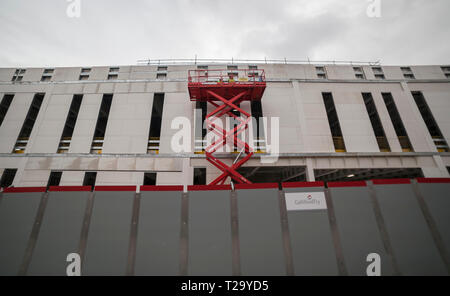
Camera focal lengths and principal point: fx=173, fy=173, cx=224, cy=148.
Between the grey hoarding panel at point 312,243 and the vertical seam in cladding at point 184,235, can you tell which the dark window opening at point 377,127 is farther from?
the vertical seam in cladding at point 184,235

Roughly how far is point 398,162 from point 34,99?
3240 centimetres

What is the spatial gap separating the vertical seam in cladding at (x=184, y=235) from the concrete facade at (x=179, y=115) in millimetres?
7523

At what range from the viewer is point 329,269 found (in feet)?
15.4

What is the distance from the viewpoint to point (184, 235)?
16.4ft

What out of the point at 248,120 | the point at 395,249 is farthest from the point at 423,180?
the point at 248,120

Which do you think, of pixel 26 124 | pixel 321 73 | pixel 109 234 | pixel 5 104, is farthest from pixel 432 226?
pixel 26 124

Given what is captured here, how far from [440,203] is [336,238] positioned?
3.50 m

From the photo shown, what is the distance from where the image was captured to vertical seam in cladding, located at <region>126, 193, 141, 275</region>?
4750 millimetres

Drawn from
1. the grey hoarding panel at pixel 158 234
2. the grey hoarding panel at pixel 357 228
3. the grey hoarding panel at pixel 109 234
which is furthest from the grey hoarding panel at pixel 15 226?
the grey hoarding panel at pixel 357 228

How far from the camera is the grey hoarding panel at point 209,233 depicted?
4.74 m

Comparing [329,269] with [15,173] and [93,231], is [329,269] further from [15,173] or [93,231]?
[15,173]

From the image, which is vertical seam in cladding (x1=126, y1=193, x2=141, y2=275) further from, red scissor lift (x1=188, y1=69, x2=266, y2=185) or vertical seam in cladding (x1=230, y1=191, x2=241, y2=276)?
red scissor lift (x1=188, y1=69, x2=266, y2=185)

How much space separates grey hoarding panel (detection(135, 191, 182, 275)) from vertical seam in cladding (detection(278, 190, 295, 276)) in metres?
3.03

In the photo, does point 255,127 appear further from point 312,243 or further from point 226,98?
point 312,243
